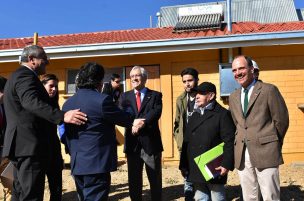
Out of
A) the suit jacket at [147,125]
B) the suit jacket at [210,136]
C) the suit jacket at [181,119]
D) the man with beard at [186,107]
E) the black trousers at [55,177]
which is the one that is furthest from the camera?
the suit jacket at [181,119]

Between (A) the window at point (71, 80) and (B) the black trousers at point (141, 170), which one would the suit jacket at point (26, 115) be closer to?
(B) the black trousers at point (141, 170)

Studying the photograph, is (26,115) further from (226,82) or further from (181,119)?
(226,82)

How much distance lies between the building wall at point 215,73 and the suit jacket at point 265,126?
4.87 metres

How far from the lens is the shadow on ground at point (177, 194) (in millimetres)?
5699

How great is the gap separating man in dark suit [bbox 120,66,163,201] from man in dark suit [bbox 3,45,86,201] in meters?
1.42

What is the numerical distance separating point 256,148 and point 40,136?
2118 millimetres

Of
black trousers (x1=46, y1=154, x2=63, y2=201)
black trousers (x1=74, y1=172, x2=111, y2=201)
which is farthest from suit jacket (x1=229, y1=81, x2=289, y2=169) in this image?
black trousers (x1=46, y1=154, x2=63, y2=201)

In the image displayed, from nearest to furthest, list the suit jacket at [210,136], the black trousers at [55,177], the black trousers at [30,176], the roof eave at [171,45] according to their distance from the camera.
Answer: the black trousers at [30,176] → the suit jacket at [210,136] → the black trousers at [55,177] → the roof eave at [171,45]

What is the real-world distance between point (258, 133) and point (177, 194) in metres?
2.69

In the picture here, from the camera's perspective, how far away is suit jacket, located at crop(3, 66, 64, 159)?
3.43m

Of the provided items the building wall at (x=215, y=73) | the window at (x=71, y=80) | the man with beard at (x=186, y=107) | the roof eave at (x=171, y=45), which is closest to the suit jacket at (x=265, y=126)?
the man with beard at (x=186, y=107)

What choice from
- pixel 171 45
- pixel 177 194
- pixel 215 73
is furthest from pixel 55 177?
pixel 215 73

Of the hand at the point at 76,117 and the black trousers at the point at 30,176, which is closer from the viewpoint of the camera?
the hand at the point at 76,117

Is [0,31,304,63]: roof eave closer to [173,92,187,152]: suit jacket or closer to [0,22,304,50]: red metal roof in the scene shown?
[0,22,304,50]: red metal roof
